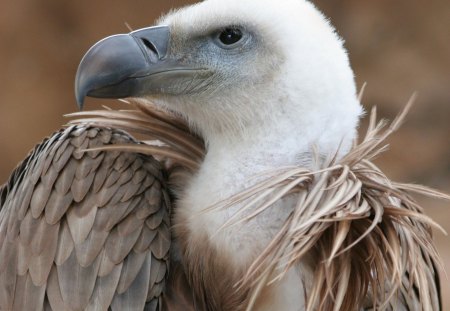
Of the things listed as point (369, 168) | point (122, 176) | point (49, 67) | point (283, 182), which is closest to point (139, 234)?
point (122, 176)

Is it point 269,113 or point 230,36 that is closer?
point 269,113

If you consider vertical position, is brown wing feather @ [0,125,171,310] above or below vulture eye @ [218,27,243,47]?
below

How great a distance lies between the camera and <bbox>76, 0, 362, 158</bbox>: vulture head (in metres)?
2.38

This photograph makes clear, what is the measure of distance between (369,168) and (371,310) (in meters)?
0.36

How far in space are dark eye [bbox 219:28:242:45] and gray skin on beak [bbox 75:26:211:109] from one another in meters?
0.09

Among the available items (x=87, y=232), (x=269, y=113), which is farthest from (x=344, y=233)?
(x=87, y=232)

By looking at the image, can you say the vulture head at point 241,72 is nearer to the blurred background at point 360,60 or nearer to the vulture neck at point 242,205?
the vulture neck at point 242,205

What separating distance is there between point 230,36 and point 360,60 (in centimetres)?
401

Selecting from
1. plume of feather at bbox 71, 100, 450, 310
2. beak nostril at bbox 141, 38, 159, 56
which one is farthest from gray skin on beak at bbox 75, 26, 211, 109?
plume of feather at bbox 71, 100, 450, 310

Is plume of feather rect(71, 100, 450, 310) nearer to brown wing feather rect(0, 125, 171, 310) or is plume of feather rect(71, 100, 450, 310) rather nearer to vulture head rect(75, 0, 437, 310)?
vulture head rect(75, 0, 437, 310)

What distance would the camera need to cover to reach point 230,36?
2.55 m

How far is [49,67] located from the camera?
6285 millimetres

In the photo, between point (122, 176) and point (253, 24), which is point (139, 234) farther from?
point (253, 24)

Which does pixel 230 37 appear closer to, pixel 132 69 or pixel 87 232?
pixel 132 69
